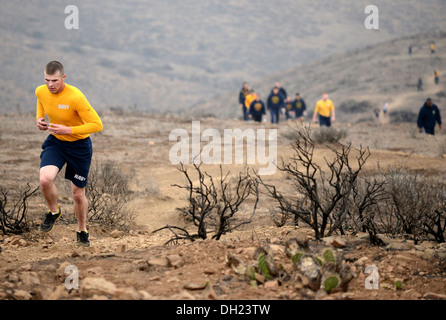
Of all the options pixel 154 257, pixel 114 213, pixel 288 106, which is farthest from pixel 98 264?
pixel 288 106

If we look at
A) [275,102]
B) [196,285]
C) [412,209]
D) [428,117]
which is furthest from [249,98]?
[196,285]

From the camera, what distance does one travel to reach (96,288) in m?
3.76

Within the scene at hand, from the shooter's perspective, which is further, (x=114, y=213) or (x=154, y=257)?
(x=114, y=213)

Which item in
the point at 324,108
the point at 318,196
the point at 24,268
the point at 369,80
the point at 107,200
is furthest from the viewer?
the point at 369,80

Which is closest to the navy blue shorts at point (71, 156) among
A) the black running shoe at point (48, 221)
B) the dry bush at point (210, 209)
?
the black running shoe at point (48, 221)

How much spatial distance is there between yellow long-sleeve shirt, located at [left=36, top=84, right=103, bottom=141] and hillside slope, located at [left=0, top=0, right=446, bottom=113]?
134 feet

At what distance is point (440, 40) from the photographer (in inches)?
2048

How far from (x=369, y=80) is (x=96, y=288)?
4442 cm

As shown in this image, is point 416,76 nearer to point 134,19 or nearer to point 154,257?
point 154,257

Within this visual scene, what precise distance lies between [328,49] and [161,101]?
112 ft

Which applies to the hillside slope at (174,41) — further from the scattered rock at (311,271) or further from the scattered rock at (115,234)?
Answer: the scattered rock at (311,271)

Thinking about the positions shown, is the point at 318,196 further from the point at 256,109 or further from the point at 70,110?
the point at 256,109

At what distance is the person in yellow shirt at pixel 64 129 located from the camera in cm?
581

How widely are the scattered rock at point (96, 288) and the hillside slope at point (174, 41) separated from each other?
142 feet
